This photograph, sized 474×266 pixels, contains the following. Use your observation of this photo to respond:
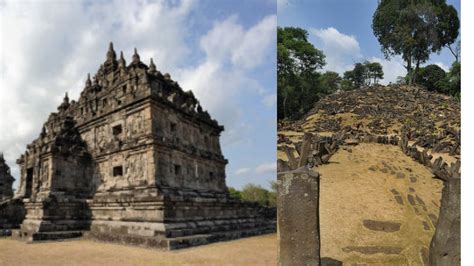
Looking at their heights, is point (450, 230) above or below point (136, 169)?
below

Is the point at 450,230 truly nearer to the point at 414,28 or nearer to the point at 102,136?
the point at 414,28

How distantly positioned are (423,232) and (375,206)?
36.8 inches

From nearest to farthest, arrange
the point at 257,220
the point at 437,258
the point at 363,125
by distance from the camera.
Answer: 1. the point at 437,258
2. the point at 363,125
3. the point at 257,220

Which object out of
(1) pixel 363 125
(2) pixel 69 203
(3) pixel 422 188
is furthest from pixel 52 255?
(1) pixel 363 125

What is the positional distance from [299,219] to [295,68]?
14.7 ft

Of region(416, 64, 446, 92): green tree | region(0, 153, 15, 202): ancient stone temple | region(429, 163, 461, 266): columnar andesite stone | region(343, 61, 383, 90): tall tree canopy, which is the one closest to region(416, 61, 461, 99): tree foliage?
region(416, 64, 446, 92): green tree

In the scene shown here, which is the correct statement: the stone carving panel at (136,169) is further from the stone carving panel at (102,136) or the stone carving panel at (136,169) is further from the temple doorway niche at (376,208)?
the temple doorway niche at (376,208)

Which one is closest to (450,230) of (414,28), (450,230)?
(450,230)

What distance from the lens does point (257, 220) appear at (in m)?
13.8

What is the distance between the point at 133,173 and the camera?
37.3 feet

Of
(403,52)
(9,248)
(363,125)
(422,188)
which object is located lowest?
(9,248)

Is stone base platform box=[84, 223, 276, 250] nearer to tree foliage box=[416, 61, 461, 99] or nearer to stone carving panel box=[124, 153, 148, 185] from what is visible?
stone carving panel box=[124, 153, 148, 185]

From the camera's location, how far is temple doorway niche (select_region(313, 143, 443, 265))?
5.52 meters

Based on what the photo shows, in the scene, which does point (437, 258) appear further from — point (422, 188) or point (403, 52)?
point (403, 52)
